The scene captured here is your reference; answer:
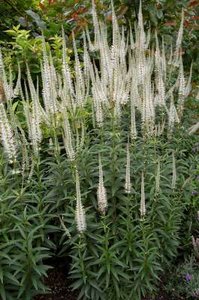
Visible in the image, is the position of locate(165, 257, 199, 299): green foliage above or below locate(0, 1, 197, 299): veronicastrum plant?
below

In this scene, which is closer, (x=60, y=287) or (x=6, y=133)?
(x=6, y=133)

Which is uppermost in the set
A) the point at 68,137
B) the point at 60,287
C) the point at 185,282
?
the point at 68,137

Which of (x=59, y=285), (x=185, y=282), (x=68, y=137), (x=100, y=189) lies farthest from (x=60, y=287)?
(x=68, y=137)

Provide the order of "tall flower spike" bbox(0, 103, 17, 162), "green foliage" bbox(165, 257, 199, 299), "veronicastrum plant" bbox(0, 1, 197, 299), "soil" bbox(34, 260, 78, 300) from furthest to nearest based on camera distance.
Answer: "green foliage" bbox(165, 257, 199, 299) → "soil" bbox(34, 260, 78, 300) → "veronicastrum plant" bbox(0, 1, 197, 299) → "tall flower spike" bbox(0, 103, 17, 162)

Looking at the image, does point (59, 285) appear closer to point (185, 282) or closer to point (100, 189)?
point (185, 282)

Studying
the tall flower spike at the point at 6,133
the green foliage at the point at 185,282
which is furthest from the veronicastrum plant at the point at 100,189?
the green foliage at the point at 185,282

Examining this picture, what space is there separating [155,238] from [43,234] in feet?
→ 3.40

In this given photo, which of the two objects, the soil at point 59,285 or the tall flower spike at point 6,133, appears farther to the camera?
the soil at point 59,285

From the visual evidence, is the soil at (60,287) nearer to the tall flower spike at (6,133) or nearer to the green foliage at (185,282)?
the green foliage at (185,282)

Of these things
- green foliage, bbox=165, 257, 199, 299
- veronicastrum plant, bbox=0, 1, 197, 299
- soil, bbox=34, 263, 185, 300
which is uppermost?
veronicastrum plant, bbox=0, 1, 197, 299

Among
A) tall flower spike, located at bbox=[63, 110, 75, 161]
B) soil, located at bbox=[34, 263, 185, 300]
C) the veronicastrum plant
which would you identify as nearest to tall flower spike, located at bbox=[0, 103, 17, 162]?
the veronicastrum plant

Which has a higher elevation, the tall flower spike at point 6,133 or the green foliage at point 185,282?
the tall flower spike at point 6,133

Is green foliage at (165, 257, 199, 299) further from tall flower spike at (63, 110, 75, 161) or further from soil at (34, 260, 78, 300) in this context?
tall flower spike at (63, 110, 75, 161)

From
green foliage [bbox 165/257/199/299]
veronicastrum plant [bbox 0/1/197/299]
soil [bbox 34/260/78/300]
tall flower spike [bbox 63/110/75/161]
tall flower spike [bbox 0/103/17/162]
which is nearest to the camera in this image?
tall flower spike [bbox 0/103/17/162]
